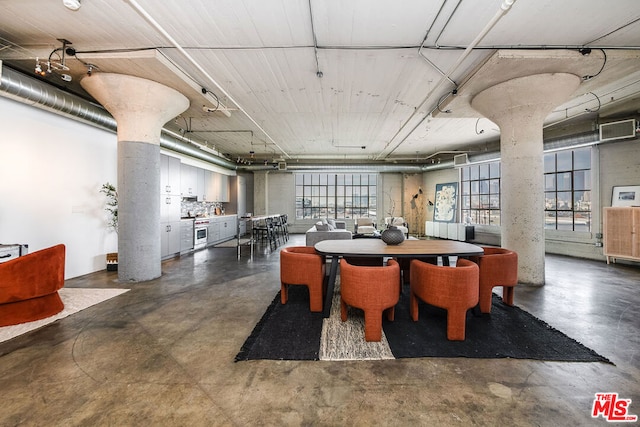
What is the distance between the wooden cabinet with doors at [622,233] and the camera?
4988 millimetres

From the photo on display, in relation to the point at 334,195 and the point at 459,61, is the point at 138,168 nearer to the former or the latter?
the point at 459,61

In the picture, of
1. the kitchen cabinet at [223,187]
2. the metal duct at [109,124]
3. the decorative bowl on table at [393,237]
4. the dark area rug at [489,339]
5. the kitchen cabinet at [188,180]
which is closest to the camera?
the dark area rug at [489,339]

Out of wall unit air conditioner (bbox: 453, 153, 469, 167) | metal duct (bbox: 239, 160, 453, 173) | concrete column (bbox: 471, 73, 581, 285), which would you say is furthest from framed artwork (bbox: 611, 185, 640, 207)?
metal duct (bbox: 239, 160, 453, 173)

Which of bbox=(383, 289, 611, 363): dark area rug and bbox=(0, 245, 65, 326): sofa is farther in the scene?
bbox=(0, 245, 65, 326): sofa

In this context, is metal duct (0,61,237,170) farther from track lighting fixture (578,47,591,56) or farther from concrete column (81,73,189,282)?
track lighting fixture (578,47,591,56)

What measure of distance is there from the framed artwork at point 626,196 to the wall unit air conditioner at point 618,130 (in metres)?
1.11

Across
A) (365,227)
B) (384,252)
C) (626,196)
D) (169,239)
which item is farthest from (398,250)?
(626,196)

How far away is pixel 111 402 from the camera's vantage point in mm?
1605

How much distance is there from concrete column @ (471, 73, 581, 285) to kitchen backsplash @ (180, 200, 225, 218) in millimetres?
7904

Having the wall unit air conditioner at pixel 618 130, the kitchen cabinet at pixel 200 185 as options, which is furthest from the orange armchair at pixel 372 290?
the kitchen cabinet at pixel 200 185

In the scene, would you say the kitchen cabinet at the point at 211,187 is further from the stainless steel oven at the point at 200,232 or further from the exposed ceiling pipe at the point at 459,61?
the exposed ceiling pipe at the point at 459,61

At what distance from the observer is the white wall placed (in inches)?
142

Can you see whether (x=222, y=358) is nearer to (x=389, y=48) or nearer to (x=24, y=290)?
(x=24, y=290)

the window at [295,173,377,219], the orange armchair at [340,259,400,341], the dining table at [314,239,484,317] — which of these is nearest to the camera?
the orange armchair at [340,259,400,341]
